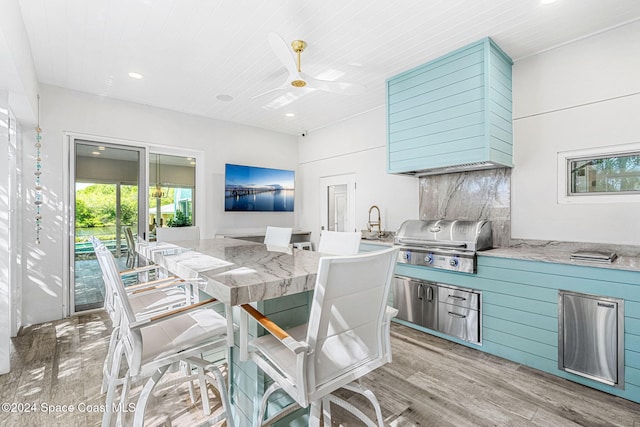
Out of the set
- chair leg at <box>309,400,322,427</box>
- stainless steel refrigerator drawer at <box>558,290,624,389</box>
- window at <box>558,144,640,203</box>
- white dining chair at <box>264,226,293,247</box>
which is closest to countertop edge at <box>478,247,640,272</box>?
stainless steel refrigerator drawer at <box>558,290,624,389</box>

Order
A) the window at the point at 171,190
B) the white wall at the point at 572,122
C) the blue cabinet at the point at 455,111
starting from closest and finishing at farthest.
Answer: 1. the white wall at the point at 572,122
2. the blue cabinet at the point at 455,111
3. the window at the point at 171,190

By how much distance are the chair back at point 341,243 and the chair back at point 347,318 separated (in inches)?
37.2

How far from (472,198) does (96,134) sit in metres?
4.49

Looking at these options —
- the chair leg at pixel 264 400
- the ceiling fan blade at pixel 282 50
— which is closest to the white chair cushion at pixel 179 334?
the chair leg at pixel 264 400

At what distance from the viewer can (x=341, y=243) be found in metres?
2.32

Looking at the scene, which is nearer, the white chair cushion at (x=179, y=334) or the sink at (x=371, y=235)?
the white chair cushion at (x=179, y=334)

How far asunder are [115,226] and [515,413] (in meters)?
4.50

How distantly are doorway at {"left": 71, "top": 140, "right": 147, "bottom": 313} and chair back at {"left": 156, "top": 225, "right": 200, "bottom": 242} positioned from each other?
123 centimetres

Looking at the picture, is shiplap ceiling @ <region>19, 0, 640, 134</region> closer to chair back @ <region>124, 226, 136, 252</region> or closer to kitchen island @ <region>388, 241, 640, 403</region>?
chair back @ <region>124, 226, 136, 252</region>

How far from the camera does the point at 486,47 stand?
256cm

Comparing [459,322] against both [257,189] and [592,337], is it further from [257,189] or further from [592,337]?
[257,189]

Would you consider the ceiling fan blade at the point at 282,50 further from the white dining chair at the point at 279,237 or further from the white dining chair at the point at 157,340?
the white dining chair at the point at 157,340

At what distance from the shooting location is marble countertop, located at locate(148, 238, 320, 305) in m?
1.13

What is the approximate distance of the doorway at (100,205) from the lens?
12.0 ft
